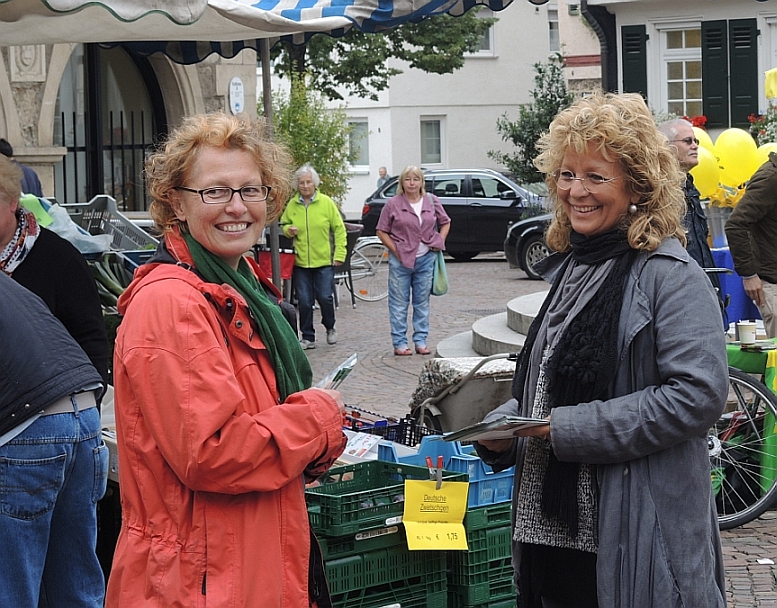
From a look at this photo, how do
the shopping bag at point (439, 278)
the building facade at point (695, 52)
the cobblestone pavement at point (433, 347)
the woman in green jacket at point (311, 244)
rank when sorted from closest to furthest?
the cobblestone pavement at point (433, 347) < the shopping bag at point (439, 278) < the woman in green jacket at point (311, 244) < the building facade at point (695, 52)

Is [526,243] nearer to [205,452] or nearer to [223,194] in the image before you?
[223,194]

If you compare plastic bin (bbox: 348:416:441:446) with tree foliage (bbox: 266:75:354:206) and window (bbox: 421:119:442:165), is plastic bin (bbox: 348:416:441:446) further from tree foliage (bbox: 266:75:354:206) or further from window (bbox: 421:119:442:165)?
window (bbox: 421:119:442:165)

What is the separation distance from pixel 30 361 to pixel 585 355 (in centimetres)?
158

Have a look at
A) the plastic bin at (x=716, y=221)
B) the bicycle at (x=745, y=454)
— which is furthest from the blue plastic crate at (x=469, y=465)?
the plastic bin at (x=716, y=221)

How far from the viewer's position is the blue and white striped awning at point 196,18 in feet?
17.4

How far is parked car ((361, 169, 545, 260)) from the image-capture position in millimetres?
22719

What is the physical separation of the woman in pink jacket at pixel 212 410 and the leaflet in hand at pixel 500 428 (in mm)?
368

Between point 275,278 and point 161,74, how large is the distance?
684 centimetres

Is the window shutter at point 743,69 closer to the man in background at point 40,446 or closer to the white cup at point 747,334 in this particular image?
the white cup at point 747,334

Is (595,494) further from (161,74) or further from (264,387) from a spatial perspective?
(161,74)

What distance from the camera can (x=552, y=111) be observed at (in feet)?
92.7

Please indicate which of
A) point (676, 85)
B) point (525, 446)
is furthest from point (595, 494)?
point (676, 85)

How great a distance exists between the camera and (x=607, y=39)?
2341 cm

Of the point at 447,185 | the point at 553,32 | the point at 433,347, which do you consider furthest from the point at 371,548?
the point at 553,32
